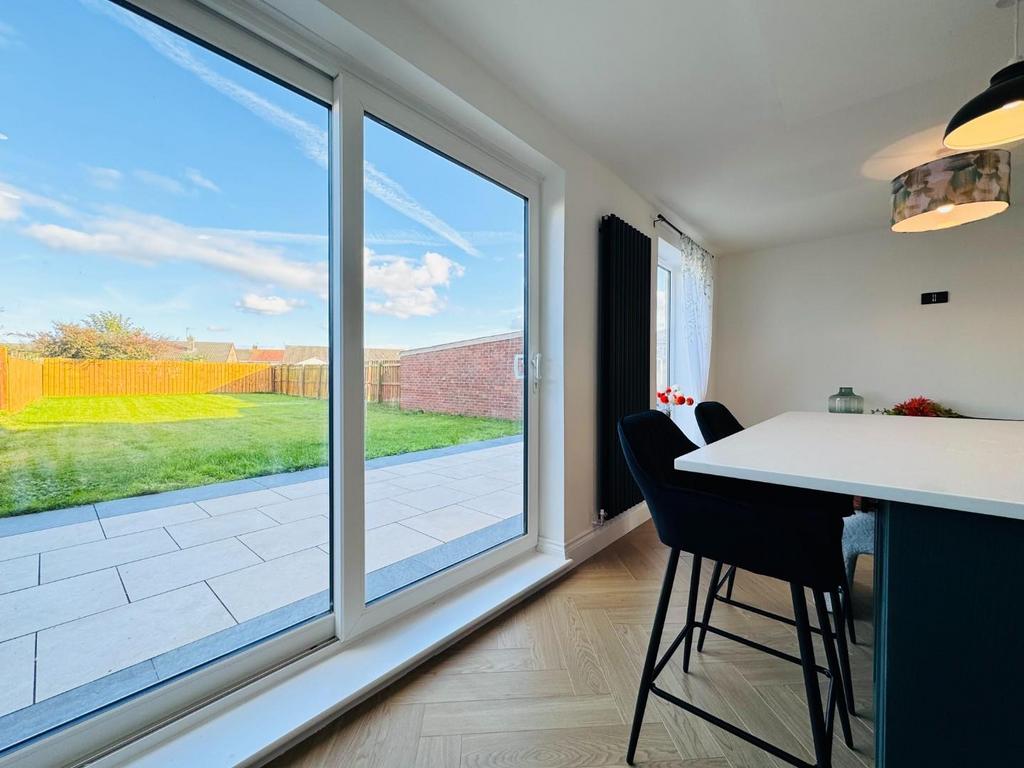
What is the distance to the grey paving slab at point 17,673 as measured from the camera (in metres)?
0.98

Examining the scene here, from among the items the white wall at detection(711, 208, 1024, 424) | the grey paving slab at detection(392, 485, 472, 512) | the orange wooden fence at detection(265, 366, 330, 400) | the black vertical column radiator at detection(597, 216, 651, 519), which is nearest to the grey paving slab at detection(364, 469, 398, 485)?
the grey paving slab at detection(392, 485, 472, 512)

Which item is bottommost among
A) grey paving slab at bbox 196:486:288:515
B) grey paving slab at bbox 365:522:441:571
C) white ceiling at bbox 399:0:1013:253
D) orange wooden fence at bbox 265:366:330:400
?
grey paving slab at bbox 365:522:441:571

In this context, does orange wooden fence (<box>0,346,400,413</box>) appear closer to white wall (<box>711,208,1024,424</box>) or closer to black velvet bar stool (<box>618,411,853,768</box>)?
black velvet bar stool (<box>618,411,853,768</box>)

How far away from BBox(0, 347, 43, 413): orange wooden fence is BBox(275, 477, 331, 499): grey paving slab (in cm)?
66

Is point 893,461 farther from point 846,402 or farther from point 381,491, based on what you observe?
point 846,402

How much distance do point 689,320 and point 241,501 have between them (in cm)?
380

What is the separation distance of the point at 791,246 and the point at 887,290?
929 millimetres

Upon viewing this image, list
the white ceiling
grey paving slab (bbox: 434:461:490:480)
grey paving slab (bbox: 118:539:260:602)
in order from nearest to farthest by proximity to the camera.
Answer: grey paving slab (bbox: 118:539:260:602), the white ceiling, grey paving slab (bbox: 434:461:490:480)

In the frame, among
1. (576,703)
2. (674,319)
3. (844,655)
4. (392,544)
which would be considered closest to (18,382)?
(392,544)

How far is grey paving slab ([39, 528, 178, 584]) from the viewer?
1.03m

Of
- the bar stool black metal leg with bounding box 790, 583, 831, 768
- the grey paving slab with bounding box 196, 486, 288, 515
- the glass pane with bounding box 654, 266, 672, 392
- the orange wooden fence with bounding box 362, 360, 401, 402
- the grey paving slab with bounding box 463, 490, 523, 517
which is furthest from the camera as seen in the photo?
the glass pane with bounding box 654, 266, 672, 392

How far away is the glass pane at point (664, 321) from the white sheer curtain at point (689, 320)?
0.16ft

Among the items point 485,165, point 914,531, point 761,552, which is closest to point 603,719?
point 761,552

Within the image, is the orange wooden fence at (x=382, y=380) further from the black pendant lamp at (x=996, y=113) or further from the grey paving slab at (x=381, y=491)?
the black pendant lamp at (x=996, y=113)
